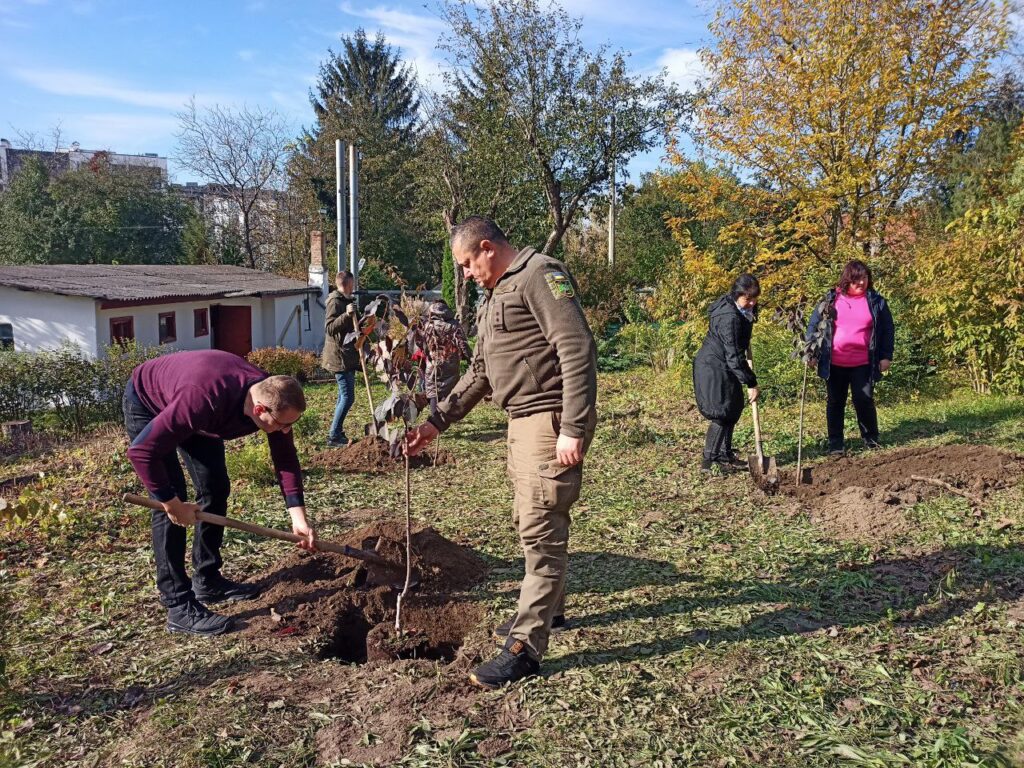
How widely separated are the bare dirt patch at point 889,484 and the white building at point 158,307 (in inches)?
520

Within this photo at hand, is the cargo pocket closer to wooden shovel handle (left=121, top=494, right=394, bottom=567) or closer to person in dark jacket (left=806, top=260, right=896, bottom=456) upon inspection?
wooden shovel handle (left=121, top=494, right=394, bottom=567)

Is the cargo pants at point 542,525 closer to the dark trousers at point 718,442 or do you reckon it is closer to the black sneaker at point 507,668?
the black sneaker at point 507,668

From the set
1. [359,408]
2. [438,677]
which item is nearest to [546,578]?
[438,677]

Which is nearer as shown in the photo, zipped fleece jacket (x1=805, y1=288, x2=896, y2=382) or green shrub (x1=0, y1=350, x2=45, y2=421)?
zipped fleece jacket (x1=805, y1=288, x2=896, y2=382)

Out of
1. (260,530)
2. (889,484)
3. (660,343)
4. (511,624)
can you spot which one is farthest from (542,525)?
(660,343)

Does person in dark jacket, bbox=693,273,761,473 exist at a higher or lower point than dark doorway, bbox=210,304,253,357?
lower

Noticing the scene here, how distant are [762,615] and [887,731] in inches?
42.5

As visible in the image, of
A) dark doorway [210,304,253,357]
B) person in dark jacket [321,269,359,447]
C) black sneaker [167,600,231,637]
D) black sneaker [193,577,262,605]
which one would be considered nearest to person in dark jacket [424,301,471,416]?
person in dark jacket [321,269,359,447]

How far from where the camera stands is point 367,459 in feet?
23.9

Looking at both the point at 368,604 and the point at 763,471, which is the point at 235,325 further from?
the point at 368,604

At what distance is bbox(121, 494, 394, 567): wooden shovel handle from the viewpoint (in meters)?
3.38

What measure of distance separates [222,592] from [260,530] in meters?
0.77

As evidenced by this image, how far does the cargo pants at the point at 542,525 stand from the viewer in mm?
3221

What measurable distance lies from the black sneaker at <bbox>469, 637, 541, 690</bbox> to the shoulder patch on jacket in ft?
4.89
